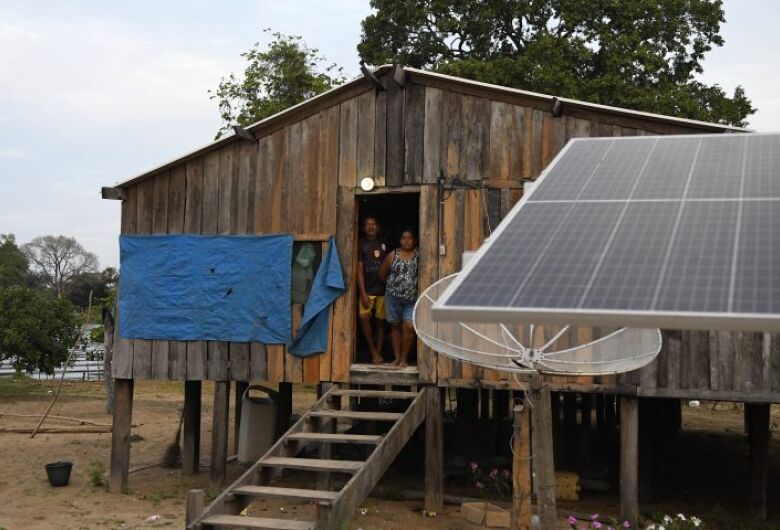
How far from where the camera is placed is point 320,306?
11734 millimetres

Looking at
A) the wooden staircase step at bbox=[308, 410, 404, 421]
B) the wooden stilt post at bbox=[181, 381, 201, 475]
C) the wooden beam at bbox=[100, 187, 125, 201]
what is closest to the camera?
the wooden staircase step at bbox=[308, 410, 404, 421]

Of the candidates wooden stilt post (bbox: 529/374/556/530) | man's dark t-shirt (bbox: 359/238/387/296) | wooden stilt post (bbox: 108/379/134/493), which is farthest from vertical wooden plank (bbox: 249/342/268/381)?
wooden stilt post (bbox: 529/374/556/530)

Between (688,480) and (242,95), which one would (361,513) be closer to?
(688,480)

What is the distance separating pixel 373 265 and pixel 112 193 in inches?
157

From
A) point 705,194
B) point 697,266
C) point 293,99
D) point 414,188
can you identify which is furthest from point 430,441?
point 293,99

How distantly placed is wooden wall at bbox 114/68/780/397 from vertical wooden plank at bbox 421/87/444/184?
1 centimetres

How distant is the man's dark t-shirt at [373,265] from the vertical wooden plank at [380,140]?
86 centimetres

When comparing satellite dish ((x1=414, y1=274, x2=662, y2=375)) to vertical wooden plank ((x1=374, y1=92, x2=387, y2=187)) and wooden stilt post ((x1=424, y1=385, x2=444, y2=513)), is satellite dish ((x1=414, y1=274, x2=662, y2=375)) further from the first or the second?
vertical wooden plank ((x1=374, y1=92, x2=387, y2=187))

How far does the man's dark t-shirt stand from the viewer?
473 inches

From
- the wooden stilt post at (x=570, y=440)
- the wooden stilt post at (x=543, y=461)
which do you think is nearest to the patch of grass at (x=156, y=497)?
the wooden stilt post at (x=570, y=440)

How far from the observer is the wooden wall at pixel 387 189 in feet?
34.8

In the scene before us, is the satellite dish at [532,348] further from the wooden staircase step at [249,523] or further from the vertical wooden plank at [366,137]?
the vertical wooden plank at [366,137]

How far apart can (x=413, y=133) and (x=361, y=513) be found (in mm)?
5061

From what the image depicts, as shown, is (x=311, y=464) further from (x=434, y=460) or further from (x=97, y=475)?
(x=97, y=475)
